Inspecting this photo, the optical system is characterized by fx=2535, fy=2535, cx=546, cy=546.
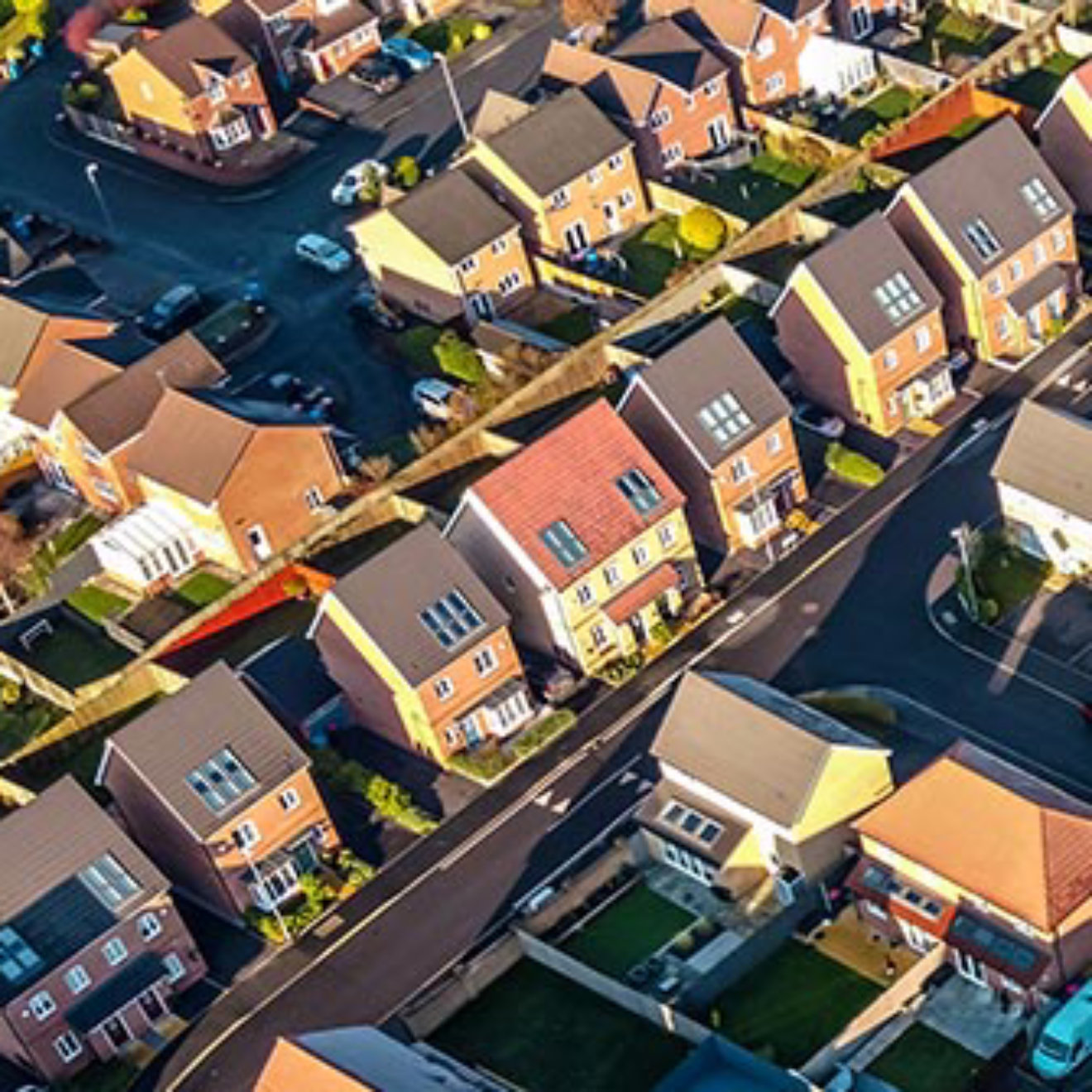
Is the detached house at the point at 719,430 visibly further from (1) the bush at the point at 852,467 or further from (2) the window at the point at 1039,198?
(2) the window at the point at 1039,198

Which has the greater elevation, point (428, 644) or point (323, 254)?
point (323, 254)

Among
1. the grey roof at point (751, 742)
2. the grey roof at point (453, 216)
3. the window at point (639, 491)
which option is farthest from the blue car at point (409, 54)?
the grey roof at point (751, 742)

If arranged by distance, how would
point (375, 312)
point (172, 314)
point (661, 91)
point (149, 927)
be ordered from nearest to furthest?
point (149, 927), point (375, 312), point (172, 314), point (661, 91)

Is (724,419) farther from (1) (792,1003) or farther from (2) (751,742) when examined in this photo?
(1) (792,1003)

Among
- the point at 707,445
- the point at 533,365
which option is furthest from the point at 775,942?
the point at 533,365

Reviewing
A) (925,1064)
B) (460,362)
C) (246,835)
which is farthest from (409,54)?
(925,1064)

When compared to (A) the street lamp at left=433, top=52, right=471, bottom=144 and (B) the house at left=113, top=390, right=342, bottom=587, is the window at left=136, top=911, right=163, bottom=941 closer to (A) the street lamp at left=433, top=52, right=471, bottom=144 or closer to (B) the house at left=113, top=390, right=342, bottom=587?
(B) the house at left=113, top=390, right=342, bottom=587

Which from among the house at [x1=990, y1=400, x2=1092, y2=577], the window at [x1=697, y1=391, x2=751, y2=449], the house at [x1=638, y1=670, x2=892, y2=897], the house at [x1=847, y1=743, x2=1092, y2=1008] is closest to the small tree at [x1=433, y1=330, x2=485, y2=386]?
the window at [x1=697, y1=391, x2=751, y2=449]
